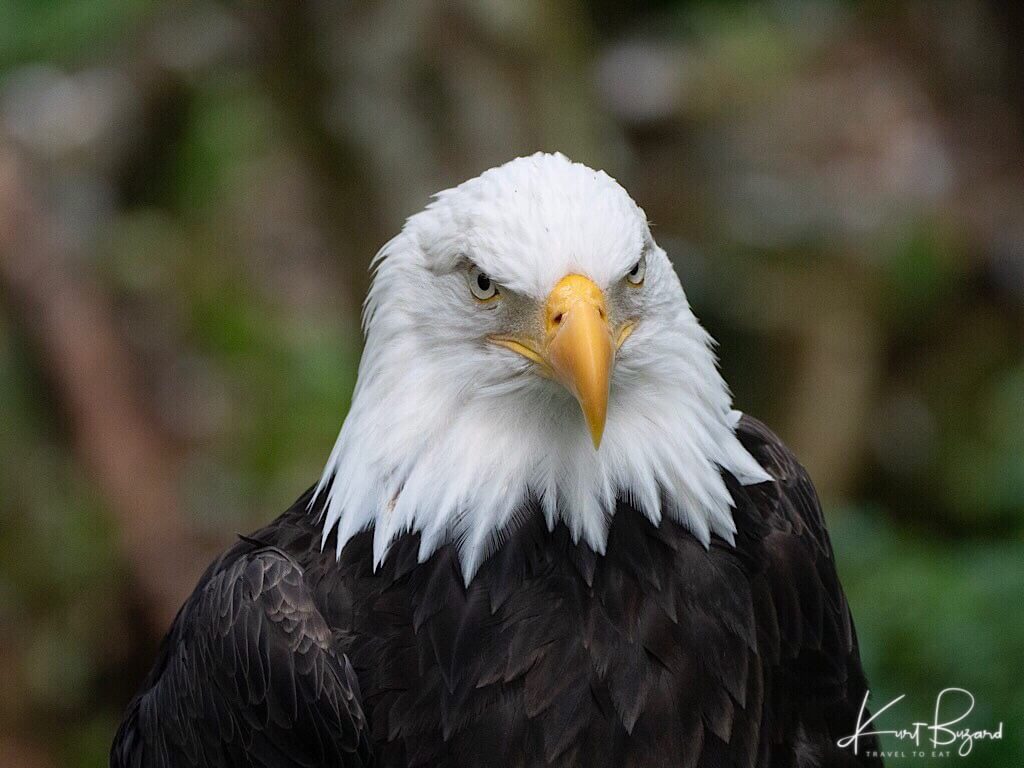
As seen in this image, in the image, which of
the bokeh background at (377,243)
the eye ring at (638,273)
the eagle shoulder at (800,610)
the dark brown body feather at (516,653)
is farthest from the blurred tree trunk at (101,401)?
the eye ring at (638,273)

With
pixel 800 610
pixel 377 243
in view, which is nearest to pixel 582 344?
pixel 800 610

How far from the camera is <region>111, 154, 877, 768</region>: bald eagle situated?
10.6 ft

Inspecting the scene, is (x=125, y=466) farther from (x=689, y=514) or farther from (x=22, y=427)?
(x=689, y=514)

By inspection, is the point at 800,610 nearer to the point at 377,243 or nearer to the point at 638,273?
the point at 638,273

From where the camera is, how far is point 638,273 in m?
3.28

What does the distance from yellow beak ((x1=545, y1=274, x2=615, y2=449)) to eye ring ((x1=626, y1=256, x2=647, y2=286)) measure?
186 mm

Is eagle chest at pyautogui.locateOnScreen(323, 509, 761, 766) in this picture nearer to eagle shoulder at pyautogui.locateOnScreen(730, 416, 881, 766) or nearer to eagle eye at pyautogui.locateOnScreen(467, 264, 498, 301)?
eagle shoulder at pyautogui.locateOnScreen(730, 416, 881, 766)

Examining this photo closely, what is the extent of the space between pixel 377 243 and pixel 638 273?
5.05 m

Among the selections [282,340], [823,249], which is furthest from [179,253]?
[823,249]

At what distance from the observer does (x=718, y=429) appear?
3.47 metres

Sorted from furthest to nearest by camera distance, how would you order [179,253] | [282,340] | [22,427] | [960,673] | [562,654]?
[179,253]
[282,340]
[22,427]
[960,673]
[562,654]

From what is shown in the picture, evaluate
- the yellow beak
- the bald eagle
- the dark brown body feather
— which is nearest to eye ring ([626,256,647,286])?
the bald eagle

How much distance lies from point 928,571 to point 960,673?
2.59ft

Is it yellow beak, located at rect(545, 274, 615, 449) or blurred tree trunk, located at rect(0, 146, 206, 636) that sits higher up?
yellow beak, located at rect(545, 274, 615, 449)
